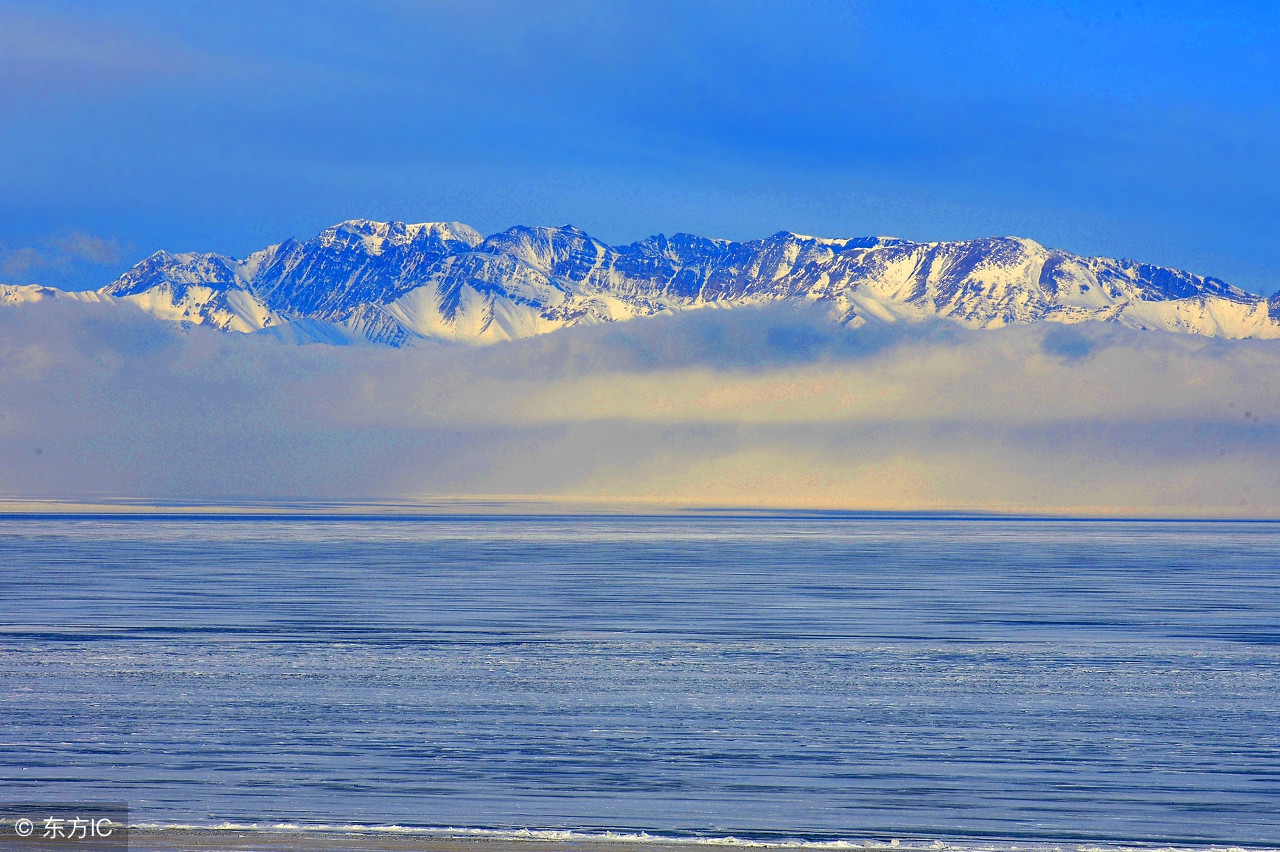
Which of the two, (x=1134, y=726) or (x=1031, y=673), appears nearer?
(x=1134, y=726)

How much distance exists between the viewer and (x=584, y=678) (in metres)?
37.4

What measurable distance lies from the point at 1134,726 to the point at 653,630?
22.7m

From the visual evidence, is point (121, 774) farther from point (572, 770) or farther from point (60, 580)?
point (60, 580)

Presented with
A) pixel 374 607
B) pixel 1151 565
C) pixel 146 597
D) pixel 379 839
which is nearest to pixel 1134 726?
pixel 379 839
